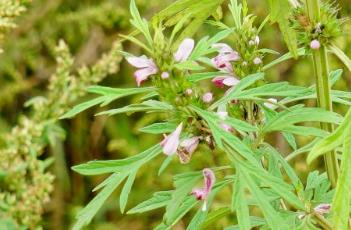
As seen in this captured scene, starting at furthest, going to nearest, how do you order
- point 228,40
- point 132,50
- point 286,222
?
point 132,50
point 228,40
point 286,222

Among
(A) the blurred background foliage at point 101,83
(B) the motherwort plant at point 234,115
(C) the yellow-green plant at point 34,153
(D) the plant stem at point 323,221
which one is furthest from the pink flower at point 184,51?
(A) the blurred background foliage at point 101,83

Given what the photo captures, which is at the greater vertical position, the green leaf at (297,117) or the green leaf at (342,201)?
the green leaf at (297,117)

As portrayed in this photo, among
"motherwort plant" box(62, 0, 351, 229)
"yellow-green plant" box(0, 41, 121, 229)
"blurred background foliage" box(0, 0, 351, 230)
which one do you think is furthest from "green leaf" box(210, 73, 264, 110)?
"blurred background foliage" box(0, 0, 351, 230)

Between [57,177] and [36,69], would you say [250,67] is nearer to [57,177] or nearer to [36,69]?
[57,177]

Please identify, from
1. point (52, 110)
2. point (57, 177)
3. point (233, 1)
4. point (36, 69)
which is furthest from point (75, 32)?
point (233, 1)

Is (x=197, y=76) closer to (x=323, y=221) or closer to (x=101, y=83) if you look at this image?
(x=323, y=221)

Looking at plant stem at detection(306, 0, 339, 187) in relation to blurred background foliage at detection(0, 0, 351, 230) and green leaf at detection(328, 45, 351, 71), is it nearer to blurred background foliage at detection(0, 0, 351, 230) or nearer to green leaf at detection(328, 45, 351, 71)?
green leaf at detection(328, 45, 351, 71)

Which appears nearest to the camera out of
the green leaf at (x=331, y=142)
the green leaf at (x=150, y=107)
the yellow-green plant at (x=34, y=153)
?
the green leaf at (x=331, y=142)

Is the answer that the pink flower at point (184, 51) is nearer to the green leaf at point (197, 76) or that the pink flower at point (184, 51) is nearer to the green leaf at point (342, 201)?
the green leaf at point (197, 76)

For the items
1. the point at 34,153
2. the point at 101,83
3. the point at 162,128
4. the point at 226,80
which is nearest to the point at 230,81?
the point at 226,80
